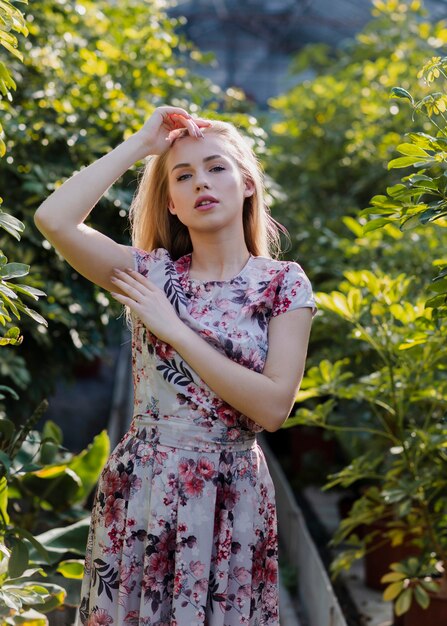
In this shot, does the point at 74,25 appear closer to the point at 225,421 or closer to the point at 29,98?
the point at 29,98

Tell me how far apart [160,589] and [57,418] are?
6.43 m

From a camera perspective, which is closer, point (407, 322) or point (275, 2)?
point (407, 322)

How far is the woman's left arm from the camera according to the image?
6.68 feet

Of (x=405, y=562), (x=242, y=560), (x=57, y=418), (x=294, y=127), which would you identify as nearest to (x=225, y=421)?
(x=242, y=560)

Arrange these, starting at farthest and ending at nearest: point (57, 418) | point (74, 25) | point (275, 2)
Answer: point (275, 2) → point (57, 418) → point (74, 25)

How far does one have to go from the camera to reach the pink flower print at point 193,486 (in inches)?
81.0

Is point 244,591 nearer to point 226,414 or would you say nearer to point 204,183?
point 226,414

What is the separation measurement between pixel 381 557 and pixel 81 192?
2849 mm

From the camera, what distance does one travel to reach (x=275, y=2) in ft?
56.7

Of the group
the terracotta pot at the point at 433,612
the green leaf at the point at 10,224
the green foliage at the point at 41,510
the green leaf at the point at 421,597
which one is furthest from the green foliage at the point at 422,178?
the terracotta pot at the point at 433,612

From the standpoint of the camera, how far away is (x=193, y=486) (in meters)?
2.06

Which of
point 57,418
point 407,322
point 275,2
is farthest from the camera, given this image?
point 275,2

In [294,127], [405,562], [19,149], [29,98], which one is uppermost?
[294,127]

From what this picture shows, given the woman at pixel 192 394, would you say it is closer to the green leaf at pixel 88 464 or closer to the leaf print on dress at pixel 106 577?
the leaf print on dress at pixel 106 577
